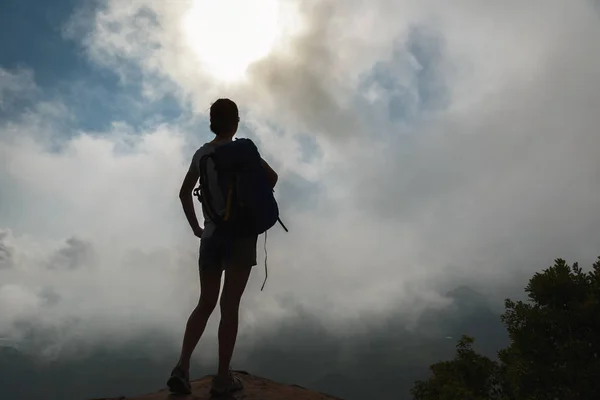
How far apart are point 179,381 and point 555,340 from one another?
16.1 meters

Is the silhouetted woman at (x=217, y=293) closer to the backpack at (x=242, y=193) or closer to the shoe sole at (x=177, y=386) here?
the shoe sole at (x=177, y=386)

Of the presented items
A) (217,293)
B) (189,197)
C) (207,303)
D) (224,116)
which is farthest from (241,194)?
(207,303)

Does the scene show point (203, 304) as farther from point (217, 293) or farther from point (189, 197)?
point (189, 197)

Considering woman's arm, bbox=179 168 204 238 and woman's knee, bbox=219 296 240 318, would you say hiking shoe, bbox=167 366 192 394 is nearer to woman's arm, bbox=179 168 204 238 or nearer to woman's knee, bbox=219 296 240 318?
woman's knee, bbox=219 296 240 318

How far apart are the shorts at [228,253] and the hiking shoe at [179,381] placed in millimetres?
1160

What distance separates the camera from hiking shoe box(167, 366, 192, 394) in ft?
14.8

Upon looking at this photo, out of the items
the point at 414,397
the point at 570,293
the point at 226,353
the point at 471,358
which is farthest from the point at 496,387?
the point at 226,353

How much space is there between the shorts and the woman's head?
52.6 inches

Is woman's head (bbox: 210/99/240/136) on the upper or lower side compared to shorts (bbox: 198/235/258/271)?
upper

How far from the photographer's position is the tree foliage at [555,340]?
14625 millimetres

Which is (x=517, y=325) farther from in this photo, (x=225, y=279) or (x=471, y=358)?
(x=225, y=279)

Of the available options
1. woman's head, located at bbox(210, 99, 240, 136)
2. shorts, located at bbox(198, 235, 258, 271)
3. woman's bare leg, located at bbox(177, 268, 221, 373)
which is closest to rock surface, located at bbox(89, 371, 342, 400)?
woman's bare leg, located at bbox(177, 268, 221, 373)

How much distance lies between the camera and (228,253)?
Answer: 441 centimetres

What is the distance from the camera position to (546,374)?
15.0 meters
